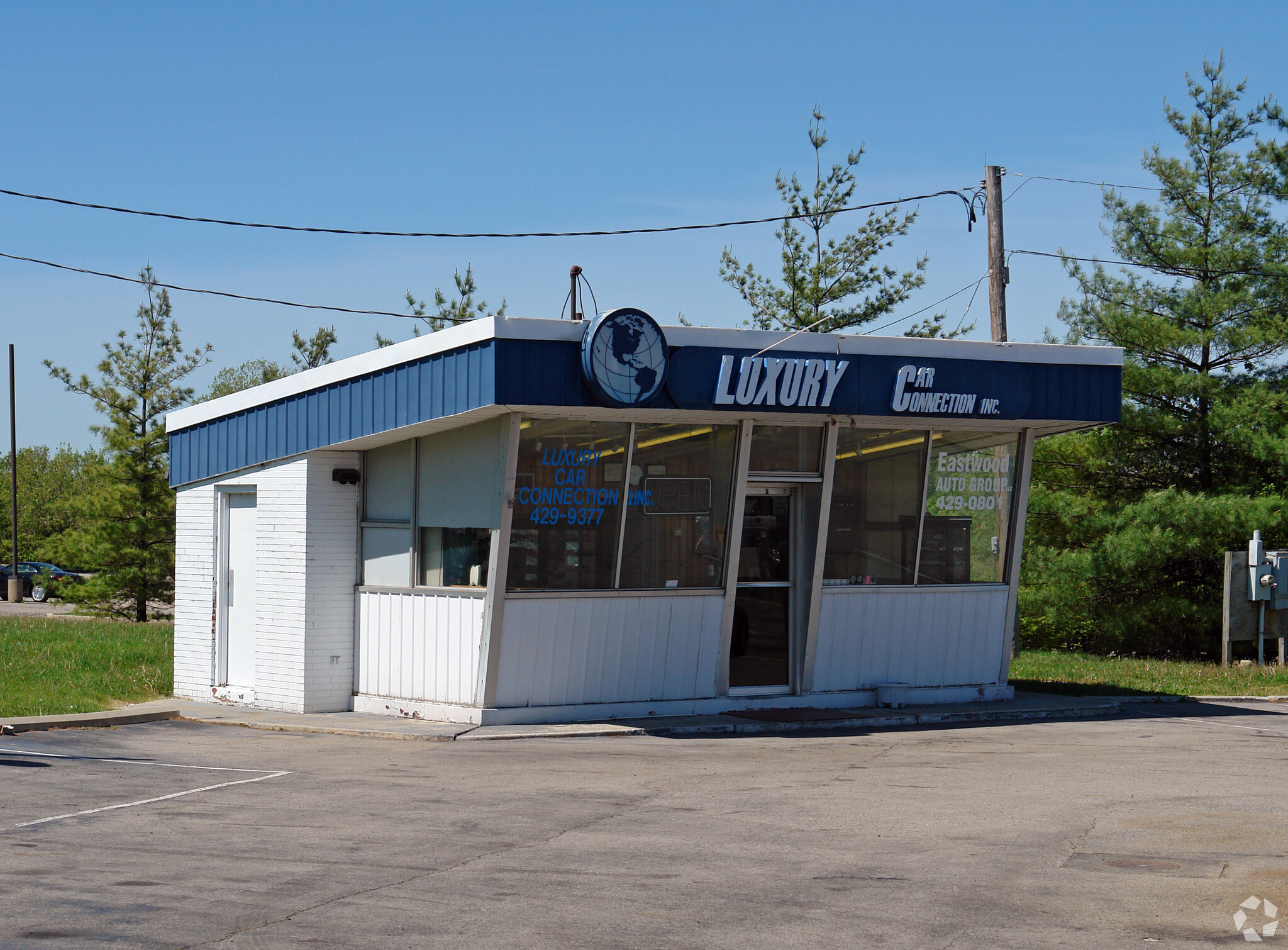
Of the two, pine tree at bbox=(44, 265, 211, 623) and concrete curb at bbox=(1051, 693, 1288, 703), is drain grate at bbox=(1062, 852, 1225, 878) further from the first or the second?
pine tree at bbox=(44, 265, 211, 623)

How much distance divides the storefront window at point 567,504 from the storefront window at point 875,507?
274 centimetres

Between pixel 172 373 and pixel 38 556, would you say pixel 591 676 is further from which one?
pixel 38 556

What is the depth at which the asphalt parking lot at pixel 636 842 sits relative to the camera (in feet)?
21.4

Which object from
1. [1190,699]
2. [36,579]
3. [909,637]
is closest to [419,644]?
[909,637]

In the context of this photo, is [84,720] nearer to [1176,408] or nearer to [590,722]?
[590,722]

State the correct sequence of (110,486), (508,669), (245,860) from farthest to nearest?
(110,486)
(508,669)
(245,860)

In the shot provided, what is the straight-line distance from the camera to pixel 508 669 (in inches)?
539

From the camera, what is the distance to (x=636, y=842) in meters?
8.58

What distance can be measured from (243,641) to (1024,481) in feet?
31.2

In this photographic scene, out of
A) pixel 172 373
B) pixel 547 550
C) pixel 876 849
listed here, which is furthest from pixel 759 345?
pixel 172 373

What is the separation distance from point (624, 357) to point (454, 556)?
288 centimetres

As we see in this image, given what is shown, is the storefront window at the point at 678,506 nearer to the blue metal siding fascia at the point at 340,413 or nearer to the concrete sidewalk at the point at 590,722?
the concrete sidewalk at the point at 590,722

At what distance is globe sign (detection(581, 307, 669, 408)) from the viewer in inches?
508
